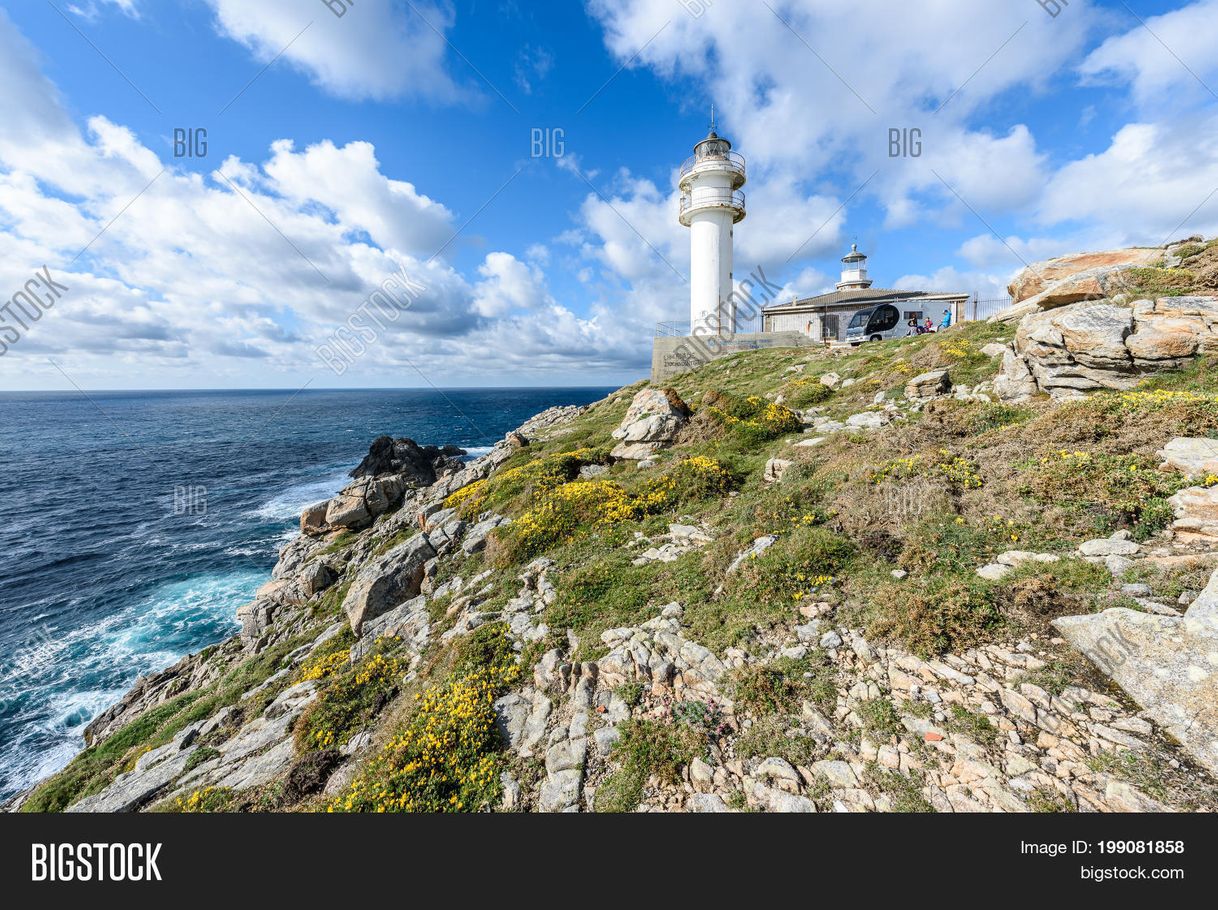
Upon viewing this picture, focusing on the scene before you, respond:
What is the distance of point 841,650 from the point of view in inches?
259

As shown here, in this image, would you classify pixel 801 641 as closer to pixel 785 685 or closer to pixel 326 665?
pixel 785 685

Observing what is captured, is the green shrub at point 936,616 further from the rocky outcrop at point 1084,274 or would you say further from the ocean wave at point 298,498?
the ocean wave at point 298,498

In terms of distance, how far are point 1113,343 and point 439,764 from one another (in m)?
17.9

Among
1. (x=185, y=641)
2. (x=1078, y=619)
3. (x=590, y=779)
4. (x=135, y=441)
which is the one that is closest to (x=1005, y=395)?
(x=1078, y=619)

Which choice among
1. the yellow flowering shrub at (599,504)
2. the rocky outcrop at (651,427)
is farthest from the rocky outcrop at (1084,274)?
the rocky outcrop at (651,427)

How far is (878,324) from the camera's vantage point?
114ft

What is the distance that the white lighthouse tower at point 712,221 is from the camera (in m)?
35.3

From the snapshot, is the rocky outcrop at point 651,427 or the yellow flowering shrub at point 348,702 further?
the rocky outcrop at point 651,427

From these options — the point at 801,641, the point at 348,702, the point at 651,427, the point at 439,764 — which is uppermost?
the point at 651,427

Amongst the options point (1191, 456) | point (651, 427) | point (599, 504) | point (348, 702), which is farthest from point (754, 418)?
point (348, 702)

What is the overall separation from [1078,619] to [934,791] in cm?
311

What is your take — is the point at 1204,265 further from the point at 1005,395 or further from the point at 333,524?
the point at 333,524

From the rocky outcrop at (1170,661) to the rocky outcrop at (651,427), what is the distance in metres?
13.3

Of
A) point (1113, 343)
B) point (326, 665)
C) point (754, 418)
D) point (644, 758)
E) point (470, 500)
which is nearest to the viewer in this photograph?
point (644, 758)
